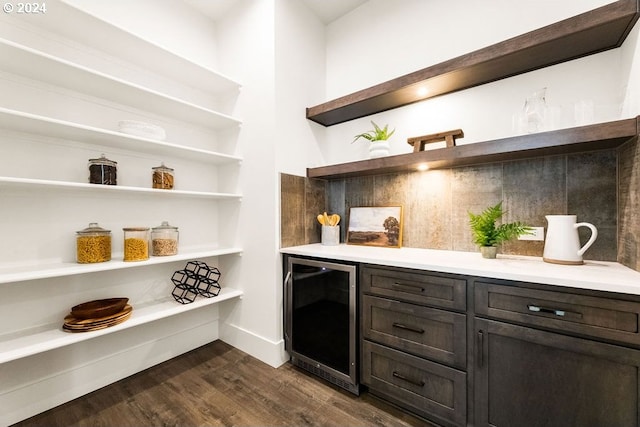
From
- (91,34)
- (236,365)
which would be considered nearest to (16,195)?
(91,34)

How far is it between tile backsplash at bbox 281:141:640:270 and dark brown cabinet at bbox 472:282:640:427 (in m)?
0.41

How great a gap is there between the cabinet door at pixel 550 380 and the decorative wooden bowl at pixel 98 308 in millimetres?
2091

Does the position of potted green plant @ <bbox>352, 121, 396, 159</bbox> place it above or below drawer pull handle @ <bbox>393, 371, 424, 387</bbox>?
above

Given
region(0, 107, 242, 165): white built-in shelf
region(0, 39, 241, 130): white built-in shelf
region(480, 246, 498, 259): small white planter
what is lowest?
region(480, 246, 498, 259): small white planter

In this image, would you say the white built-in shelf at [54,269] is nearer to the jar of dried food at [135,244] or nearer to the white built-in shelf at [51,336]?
the jar of dried food at [135,244]

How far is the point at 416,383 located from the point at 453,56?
2156 millimetres

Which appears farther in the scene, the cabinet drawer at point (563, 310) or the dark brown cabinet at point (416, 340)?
the dark brown cabinet at point (416, 340)

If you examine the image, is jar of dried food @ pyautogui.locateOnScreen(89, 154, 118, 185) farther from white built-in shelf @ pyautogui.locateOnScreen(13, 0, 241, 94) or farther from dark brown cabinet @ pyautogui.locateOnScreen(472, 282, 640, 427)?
dark brown cabinet @ pyautogui.locateOnScreen(472, 282, 640, 427)

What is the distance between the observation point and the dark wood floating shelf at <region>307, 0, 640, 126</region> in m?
1.16

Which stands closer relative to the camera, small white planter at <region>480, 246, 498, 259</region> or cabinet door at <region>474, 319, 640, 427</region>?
cabinet door at <region>474, 319, 640, 427</region>

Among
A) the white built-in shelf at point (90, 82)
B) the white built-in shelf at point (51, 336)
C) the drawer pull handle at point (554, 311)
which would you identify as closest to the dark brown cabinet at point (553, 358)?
the drawer pull handle at point (554, 311)

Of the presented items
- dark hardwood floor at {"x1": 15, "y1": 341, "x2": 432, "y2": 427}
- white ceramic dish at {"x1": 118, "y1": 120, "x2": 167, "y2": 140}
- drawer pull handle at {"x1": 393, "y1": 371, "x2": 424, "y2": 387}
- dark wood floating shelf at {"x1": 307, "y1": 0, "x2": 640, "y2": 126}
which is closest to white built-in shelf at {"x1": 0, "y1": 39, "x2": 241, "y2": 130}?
white ceramic dish at {"x1": 118, "y1": 120, "x2": 167, "y2": 140}

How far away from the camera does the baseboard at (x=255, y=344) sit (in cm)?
195

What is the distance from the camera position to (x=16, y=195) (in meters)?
1.44
